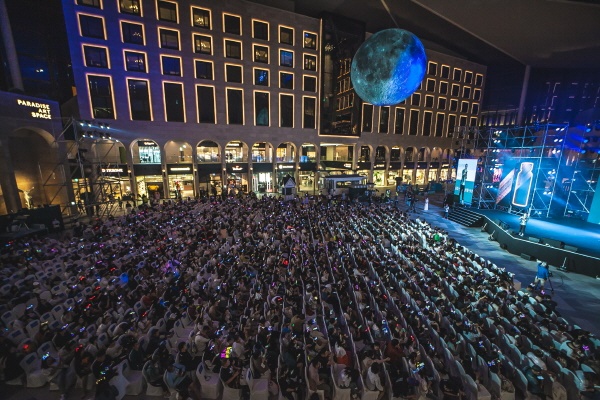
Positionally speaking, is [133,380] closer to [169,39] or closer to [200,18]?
[169,39]

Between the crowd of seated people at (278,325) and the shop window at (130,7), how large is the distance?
2498 centimetres

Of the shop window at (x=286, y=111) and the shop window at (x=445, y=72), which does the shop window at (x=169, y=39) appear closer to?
the shop window at (x=286, y=111)

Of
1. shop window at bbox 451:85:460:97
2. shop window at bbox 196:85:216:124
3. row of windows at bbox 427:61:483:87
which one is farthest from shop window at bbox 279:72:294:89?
shop window at bbox 451:85:460:97

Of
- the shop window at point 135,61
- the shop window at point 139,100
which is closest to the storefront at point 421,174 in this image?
the shop window at point 139,100

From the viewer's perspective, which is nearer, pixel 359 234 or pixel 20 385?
pixel 20 385

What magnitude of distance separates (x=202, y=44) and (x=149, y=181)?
55.5ft

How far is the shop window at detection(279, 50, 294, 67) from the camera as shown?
32.8 m

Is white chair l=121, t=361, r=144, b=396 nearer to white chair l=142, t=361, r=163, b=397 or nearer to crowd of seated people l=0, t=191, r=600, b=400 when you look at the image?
crowd of seated people l=0, t=191, r=600, b=400

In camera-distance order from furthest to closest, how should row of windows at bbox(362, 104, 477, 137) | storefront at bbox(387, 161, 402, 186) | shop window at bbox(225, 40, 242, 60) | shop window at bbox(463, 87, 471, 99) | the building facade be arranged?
1. shop window at bbox(463, 87, 471, 99)
2. storefront at bbox(387, 161, 402, 186)
3. row of windows at bbox(362, 104, 477, 137)
4. shop window at bbox(225, 40, 242, 60)
5. the building facade

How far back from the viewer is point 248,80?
31.3 m

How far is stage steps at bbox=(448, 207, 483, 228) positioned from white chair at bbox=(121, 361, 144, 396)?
80.0 ft

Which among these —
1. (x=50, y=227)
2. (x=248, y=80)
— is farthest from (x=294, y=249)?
(x=248, y=80)

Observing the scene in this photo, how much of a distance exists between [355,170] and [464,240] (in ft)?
71.2

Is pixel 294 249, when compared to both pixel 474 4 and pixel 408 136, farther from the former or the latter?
pixel 408 136
